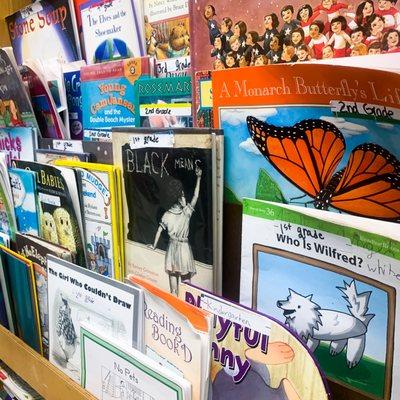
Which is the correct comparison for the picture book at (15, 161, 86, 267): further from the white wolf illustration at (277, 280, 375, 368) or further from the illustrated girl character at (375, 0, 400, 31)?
the illustrated girl character at (375, 0, 400, 31)

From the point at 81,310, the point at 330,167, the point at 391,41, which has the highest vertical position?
the point at 391,41

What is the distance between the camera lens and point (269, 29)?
1.86 ft

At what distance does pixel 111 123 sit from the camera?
2.65ft

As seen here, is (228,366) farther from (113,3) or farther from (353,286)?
(113,3)

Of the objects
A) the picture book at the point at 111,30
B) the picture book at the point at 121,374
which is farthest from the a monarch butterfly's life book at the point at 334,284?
the picture book at the point at 111,30

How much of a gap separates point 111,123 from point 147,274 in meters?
0.28

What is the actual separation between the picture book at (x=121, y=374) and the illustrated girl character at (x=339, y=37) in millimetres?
425

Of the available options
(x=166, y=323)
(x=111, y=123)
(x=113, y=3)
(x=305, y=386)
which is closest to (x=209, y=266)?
(x=166, y=323)

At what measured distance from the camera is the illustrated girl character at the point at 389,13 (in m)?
0.46

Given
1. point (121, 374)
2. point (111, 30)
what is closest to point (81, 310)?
point (121, 374)

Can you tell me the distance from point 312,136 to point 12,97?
69 cm

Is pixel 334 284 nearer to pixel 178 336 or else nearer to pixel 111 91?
pixel 178 336

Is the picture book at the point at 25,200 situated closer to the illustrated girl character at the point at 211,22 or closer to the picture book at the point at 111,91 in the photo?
the picture book at the point at 111,91

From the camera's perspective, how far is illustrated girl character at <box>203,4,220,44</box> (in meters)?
0.62
